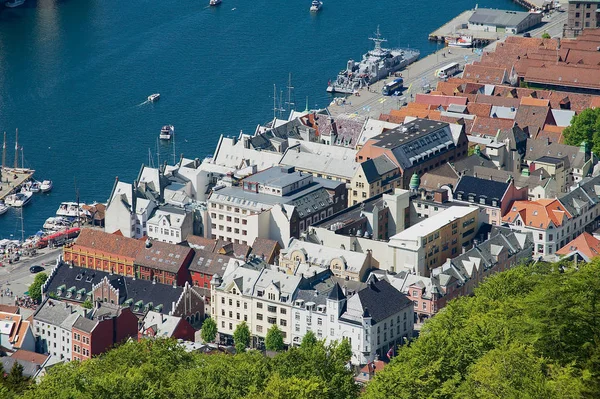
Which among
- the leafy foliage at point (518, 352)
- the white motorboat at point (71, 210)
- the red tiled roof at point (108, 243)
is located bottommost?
the white motorboat at point (71, 210)

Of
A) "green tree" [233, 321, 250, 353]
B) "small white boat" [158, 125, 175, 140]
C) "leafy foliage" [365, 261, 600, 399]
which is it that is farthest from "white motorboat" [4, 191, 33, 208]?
"leafy foliage" [365, 261, 600, 399]

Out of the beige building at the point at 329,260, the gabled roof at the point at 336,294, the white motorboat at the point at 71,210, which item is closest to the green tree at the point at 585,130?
the beige building at the point at 329,260

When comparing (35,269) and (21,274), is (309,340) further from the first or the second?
(21,274)

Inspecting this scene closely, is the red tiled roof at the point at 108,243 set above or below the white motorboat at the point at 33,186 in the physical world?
above

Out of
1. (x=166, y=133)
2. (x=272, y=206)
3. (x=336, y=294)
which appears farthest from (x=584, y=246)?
(x=166, y=133)

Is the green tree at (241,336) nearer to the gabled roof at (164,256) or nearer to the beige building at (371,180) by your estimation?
the gabled roof at (164,256)
